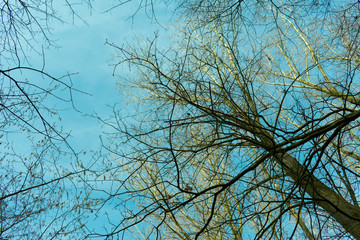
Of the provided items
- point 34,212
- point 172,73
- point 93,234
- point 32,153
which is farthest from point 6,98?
point 34,212

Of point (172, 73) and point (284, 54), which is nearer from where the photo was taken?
point (172, 73)

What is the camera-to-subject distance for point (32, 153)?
602 centimetres

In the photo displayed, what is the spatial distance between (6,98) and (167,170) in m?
1.50

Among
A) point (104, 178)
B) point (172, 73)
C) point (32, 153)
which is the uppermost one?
point (32, 153)

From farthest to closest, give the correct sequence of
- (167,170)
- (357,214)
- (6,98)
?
1. (357,214)
2. (167,170)
3. (6,98)

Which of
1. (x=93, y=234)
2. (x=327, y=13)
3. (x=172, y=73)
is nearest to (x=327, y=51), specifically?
(x=327, y=13)

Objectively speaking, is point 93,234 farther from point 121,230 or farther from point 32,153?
point 32,153

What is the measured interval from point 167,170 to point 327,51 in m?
5.17

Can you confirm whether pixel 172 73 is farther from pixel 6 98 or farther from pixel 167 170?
pixel 6 98

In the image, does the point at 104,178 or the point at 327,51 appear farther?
the point at 327,51

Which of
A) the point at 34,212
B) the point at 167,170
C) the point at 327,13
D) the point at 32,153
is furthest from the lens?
the point at 34,212

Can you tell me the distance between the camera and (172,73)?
3818 mm

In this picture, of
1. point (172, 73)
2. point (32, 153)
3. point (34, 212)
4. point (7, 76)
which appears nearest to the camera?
point (7, 76)

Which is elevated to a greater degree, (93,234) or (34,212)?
(34,212)
